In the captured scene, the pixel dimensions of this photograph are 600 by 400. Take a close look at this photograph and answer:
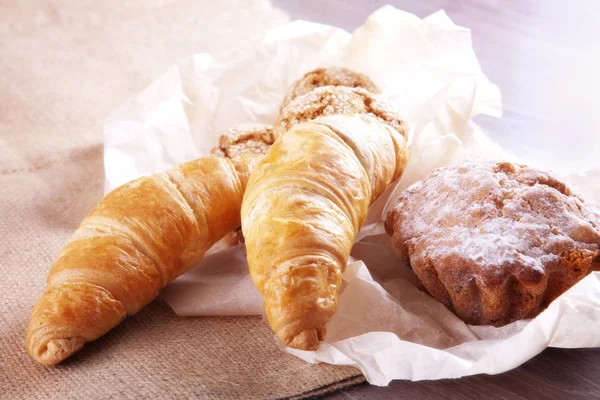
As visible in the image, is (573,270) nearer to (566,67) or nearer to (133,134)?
(133,134)

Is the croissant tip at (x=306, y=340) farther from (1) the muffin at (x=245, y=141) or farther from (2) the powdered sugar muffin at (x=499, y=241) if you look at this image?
(1) the muffin at (x=245, y=141)

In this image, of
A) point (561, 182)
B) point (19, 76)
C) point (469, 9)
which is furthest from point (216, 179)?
point (469, 9)

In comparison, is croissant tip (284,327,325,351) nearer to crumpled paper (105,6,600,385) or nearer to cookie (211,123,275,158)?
crumpled paper (105,6,600,385)

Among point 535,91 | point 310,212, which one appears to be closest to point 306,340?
point 310,212

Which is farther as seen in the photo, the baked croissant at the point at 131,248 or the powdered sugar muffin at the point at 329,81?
the powdered sugar muffin at the point at 329,81

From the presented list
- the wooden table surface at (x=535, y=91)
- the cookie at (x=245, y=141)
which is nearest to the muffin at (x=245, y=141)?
the cookie at (x=245, y=141)

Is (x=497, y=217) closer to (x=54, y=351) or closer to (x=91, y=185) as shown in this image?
(x=54, y=351)

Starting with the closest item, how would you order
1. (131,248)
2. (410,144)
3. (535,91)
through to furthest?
(131,248) < (410,144) < (535,91)
